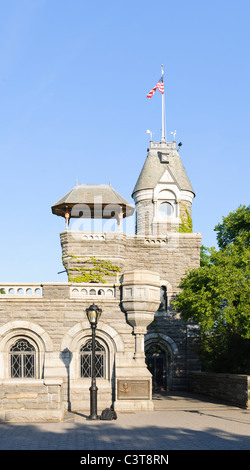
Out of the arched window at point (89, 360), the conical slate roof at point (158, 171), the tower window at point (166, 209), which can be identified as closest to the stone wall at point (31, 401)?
the arched window at point (89, 360)

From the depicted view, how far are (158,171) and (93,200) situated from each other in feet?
35.6

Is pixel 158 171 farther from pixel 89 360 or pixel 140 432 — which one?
pixel 140 432

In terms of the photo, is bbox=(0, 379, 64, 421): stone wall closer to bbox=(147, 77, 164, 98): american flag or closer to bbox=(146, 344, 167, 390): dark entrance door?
bbox=(146, 344, 167, 390): dark entrance door

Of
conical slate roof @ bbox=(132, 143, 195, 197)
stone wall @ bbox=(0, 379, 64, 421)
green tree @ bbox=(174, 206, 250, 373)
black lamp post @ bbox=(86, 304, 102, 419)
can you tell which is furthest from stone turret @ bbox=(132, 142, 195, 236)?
stone wall @ bbox=(0, 379, 64, 421)

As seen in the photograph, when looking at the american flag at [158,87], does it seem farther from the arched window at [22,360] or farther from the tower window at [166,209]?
the arched window at [22,360]

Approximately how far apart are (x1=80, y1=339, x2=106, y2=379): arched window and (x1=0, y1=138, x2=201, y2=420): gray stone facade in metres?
0.04

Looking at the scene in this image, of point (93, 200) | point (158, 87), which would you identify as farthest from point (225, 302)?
point (158, 87)

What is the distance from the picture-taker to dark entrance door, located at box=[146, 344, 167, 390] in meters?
29.2

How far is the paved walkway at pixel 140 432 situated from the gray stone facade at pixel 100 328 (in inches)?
45.9

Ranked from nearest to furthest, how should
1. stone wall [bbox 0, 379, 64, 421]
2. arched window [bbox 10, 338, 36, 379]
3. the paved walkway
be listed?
the paved walkway, stone wall [bbox 0, 379, 64, 421], arched window [bbox 10, 338, 36, 379]

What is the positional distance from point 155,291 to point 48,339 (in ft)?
13.9

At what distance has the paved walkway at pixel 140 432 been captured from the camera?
1088 cm

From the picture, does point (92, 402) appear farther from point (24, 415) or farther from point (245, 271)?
point (245, 271)
